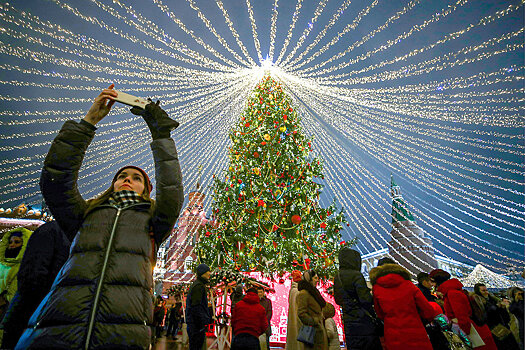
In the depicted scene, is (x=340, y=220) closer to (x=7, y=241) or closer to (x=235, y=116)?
(x=235, y=116)

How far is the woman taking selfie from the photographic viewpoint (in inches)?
45.2

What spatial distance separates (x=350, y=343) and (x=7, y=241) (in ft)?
13.8

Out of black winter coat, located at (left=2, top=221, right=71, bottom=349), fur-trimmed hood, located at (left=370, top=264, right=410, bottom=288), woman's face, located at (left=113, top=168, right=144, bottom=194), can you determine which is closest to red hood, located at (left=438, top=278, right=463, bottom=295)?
fur-trimmed hood, located at (left=370, top=264, right=410, bottom=288)

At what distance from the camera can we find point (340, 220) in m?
8.34

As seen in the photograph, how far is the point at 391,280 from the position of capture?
8.95 feet

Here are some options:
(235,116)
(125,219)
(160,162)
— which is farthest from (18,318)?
(235,116)

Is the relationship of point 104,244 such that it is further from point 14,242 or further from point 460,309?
point 460,309

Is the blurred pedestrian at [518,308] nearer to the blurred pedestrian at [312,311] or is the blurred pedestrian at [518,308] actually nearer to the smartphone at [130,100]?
the blurred pedestrian at [312,311]

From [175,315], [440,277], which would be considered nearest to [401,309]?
[440,277]

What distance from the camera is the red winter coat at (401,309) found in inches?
97.5

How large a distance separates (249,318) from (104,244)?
8.55ft

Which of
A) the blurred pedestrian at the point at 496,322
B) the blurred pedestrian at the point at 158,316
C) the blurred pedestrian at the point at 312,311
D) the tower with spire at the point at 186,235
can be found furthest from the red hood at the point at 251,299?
the tower with spire at the point at 186,235

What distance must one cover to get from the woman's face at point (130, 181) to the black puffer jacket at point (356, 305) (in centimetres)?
277

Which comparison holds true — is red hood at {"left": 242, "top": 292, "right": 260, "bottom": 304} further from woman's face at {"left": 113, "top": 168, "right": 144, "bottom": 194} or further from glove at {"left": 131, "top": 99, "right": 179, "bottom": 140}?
glove at {"left": 131, "top": 99, "right": 179, "bottom": 140}
